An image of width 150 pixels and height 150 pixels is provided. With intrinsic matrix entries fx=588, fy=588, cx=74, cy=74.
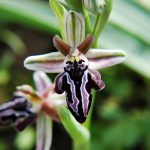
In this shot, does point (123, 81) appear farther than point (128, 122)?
Yes

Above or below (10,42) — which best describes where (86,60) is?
below

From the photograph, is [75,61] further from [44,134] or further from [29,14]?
[29,14]

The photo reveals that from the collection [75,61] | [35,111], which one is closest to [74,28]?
[75,61]

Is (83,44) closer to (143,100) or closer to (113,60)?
(113,60)

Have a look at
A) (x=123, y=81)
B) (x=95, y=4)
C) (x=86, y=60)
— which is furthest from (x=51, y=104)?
(x=123, y=81)

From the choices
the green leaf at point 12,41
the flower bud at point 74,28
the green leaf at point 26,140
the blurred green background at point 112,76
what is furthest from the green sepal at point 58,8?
the green leaf at point 12,41
